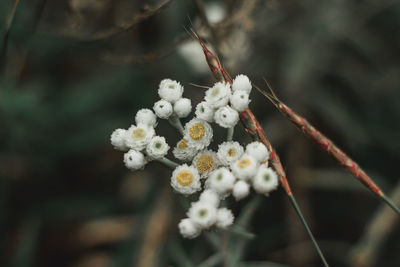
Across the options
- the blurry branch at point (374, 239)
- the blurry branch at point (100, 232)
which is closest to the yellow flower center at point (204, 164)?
the blurry branch at point (374, 239)

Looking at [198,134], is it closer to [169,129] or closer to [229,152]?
[229,152]

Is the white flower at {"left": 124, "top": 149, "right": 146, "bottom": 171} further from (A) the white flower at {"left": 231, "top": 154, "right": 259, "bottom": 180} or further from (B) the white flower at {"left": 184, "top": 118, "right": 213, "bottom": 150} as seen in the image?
(A) the white flower at {"left": 231, "top": 154, "right": 259, "bottom": 180}

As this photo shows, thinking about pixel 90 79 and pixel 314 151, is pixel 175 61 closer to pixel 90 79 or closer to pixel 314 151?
pixel 90 79

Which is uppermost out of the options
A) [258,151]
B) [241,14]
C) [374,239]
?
[241,14]

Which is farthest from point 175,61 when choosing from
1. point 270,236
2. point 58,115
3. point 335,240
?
point 335,240

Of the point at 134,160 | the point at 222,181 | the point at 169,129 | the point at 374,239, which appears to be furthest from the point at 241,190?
the point at 169,129

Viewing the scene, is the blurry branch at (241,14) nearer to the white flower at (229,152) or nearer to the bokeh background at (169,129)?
the bokeh background at (169,129)
